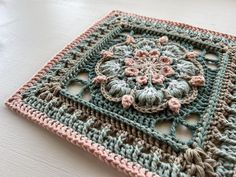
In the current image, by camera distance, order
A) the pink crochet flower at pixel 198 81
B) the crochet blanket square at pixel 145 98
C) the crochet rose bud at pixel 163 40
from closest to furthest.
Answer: the crochet blanket square at pixel 145 98 → the pink crochet flower at pixel 198 81 → the crochet rose bud at pixel 163 40

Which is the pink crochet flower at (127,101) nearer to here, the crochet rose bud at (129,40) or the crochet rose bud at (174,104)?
the crochet rose bud at (174,104)

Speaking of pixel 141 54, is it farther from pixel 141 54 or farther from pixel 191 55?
pixel 191 55

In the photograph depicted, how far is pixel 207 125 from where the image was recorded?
491 mm

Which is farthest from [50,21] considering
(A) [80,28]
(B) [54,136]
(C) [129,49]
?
(B) [54,136]

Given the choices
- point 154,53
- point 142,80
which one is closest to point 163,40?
point 154,53

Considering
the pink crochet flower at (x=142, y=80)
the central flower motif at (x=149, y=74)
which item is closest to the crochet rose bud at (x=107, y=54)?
the central flower motif at (x=149, y=74)

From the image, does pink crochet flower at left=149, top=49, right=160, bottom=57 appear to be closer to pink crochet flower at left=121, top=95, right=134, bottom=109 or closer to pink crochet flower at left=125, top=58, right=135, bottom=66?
pink crochet flower at left=125, top=58, right=135, bottom=66

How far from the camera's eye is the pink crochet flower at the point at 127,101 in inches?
21.0

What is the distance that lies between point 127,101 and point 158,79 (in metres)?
0.10

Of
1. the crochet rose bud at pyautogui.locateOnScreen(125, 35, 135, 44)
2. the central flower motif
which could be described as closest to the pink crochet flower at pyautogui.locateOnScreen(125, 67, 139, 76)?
the central flower motif

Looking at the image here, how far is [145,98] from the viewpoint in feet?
1.77

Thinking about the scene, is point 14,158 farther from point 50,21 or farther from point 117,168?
point 50,21

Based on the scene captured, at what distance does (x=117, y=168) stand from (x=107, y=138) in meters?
0.06

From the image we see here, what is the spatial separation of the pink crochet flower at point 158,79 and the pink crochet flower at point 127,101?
0.24 feet
